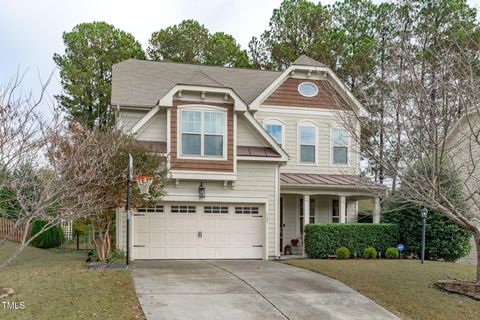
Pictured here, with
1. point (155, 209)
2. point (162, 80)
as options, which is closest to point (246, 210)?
point (155, 209)

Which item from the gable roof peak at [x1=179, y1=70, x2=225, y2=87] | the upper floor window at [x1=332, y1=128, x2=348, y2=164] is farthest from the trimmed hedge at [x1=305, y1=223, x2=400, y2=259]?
the gable roof peak at [x1=179, y1=70, x2=225, y2=87]

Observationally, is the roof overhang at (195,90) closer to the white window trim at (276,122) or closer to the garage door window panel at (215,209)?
the white window trim at (276,122)

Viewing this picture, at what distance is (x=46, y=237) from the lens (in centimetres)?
2062

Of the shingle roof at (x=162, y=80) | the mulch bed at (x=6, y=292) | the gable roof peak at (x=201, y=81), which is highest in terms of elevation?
the shingle roof at (x=162, y=80)

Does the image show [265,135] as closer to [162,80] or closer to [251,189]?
[251,189]

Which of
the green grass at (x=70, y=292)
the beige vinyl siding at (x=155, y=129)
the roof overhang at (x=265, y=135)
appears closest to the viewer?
the green grass at (x=70, y=292)

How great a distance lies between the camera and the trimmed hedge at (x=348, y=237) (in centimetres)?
1709

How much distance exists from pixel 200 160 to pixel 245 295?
6.65m

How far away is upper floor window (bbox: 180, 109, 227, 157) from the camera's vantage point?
1587cm

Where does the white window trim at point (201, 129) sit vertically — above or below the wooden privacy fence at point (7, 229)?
above

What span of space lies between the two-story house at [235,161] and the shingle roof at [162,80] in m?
0.08

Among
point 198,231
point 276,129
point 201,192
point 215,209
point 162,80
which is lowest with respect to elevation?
point 198,231

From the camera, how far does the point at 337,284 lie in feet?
37.8

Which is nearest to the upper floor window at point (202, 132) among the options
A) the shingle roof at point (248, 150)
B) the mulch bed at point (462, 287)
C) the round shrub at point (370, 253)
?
the shingle roof at point (248, 150)
